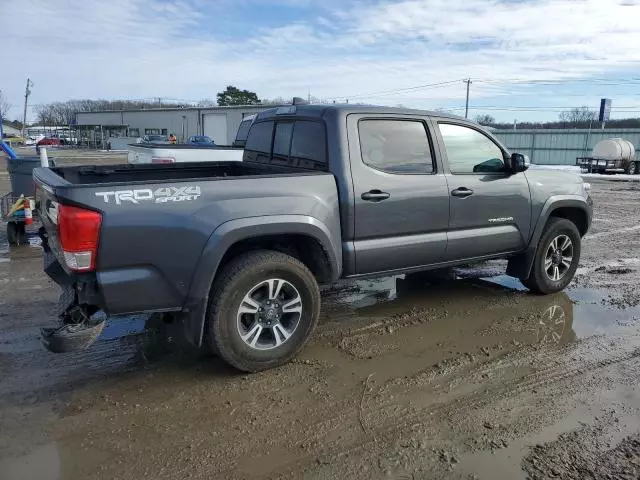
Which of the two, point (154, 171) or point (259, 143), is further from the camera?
point (259, 143)

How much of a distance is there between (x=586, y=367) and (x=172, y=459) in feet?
10.6

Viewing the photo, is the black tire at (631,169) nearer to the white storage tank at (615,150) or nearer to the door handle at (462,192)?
the white storage tank at (615,150)

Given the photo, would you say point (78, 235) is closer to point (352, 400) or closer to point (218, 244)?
point (218, 244)

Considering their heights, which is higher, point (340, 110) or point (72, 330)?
point (340, 110)

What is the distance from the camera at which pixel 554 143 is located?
3784 cm

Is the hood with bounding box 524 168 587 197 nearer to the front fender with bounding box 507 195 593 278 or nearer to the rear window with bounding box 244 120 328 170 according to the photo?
the front fender with bounding box 507 195 593 278

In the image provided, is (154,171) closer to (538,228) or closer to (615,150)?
(538,228)

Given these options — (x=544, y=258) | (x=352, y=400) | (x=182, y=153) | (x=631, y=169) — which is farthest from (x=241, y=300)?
(x=631, y=169)

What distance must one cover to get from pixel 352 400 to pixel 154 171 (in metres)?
3.04

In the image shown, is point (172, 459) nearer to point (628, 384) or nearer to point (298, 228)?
point (298, 228)

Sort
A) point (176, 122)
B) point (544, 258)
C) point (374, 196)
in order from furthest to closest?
point (176, 122) < point (544, 258) < point (374, 196)

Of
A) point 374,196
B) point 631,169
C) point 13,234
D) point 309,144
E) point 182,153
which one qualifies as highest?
point 309,144

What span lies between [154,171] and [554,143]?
125ft

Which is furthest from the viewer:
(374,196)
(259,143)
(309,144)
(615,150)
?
(615,150)
